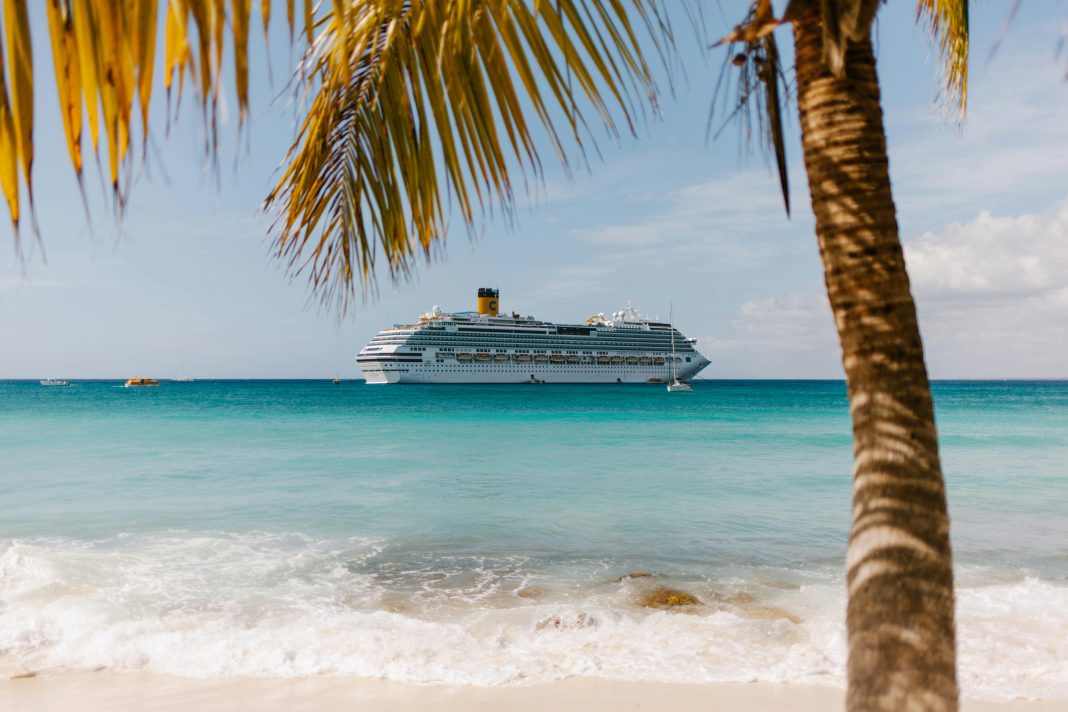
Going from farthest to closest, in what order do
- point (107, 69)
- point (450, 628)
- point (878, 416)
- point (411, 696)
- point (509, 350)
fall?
point (509, 350) < point (450, 628) < point (411, 696) < point (878, 416) < point (107, 69)

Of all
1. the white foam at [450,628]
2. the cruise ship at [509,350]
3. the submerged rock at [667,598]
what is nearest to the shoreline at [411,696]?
the white foam at [450,628]

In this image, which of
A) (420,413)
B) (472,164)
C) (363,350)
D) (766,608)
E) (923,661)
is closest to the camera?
(923,661)

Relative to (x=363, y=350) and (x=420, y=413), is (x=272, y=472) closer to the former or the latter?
(x=420, y=413)

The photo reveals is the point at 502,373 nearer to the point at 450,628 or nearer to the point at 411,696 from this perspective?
the point at 450,628

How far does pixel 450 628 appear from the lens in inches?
183

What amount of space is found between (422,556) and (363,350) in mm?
56008

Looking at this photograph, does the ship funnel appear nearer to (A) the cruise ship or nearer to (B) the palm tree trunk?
(A) the cruise ship

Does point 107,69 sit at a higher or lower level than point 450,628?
higher

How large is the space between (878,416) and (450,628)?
3948 millimetres

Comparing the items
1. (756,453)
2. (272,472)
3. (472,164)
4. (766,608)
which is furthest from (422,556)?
(756,453)

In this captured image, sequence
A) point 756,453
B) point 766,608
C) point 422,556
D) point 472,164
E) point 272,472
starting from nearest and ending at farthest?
point 472,164 → point 766,608 → point 422,556 → point 272,472 → point 756,453

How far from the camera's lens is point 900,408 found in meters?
1.22

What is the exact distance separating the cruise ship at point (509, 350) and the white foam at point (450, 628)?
52138mm

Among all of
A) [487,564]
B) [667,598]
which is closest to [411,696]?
[667,598]
